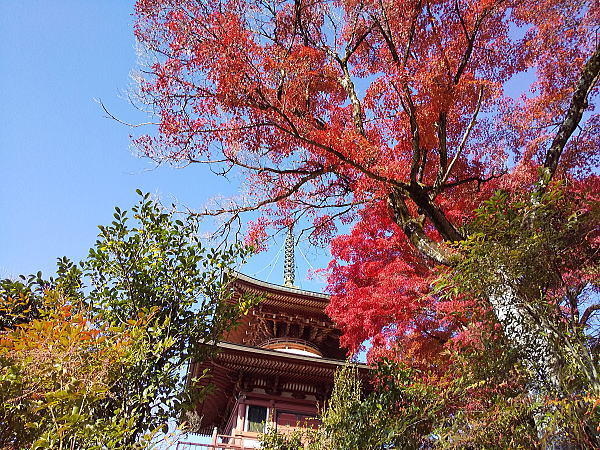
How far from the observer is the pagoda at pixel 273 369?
1213 cm

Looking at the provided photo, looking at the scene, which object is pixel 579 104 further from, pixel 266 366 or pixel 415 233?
pixel 266 366

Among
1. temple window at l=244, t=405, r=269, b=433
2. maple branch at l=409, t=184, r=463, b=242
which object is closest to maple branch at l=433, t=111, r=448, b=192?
maple branch at l=409, t=184, r=463, b=242

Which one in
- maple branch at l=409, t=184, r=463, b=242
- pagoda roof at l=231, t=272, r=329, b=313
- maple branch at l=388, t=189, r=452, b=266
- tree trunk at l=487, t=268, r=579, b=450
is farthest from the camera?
pagoda roof at l=231, t=272, r=329, b=313

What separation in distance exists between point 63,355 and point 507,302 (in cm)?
441

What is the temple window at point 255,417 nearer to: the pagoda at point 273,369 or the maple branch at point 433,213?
the pagoda at point 273,369

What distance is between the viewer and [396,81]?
7363 millimetres

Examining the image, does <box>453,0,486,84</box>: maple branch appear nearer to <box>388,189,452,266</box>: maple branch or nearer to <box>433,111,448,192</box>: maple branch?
<box>433,111,448,192</box>: maple branch

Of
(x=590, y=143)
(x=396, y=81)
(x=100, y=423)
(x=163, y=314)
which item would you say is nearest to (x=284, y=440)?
(x=163, y=314)

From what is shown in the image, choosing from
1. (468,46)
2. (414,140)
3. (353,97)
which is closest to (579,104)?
(468,46)

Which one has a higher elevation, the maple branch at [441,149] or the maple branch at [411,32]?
the maple branch at [411,32]

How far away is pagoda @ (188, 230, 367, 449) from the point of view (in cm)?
1213

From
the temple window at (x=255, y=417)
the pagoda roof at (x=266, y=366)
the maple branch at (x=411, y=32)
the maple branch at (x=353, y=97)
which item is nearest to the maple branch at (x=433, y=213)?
the maple branch at (x=353, y=97)

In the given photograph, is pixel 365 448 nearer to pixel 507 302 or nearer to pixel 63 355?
pixel 507 302

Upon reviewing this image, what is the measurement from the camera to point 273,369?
12586mm
